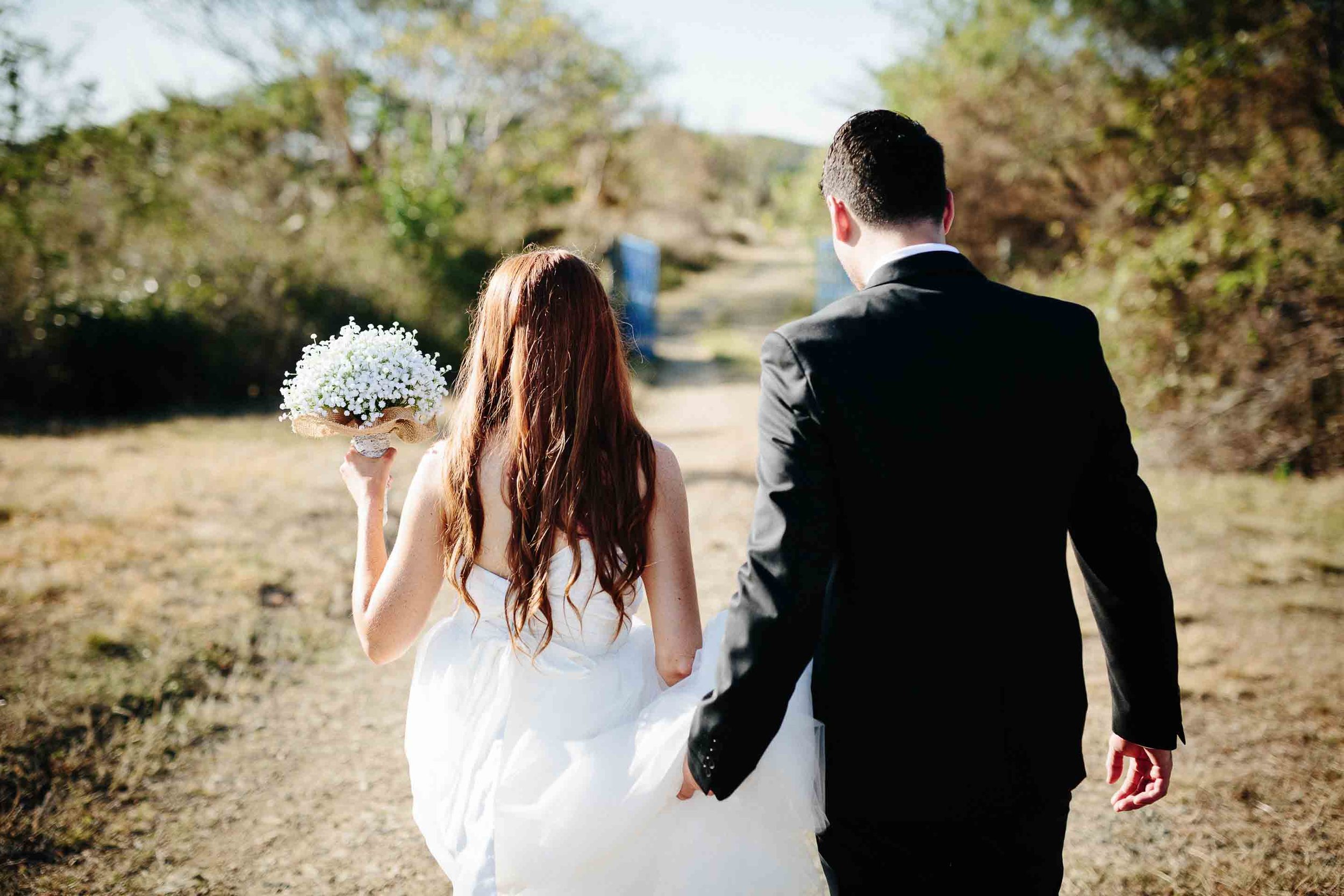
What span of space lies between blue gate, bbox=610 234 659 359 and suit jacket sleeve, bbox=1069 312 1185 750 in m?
10.8

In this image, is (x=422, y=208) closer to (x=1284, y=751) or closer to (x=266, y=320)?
(x=266, y=320)

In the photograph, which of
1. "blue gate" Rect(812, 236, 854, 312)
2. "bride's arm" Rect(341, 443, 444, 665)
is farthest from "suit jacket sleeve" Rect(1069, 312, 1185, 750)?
"blue gate" Rect(812, 236, 854, 312)

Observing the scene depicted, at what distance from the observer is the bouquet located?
2129 mm

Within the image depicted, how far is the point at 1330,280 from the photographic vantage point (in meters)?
6.41

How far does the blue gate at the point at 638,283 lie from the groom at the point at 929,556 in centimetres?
1076

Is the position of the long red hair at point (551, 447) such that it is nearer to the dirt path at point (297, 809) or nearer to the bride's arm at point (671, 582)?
the bride's arm at point (671, 582)

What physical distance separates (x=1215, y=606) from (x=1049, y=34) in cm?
1075

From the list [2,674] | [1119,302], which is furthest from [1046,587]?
[1119,302]

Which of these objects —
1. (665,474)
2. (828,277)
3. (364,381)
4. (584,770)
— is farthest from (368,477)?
(828,277)

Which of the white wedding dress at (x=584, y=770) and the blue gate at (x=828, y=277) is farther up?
the blue gate at (x=828, y=277)

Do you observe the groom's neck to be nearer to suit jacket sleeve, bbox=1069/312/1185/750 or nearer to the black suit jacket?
the black suit jacket

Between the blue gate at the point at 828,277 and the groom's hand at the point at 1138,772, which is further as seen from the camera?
the blue gate at the point at 828,277

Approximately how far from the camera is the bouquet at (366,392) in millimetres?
2129

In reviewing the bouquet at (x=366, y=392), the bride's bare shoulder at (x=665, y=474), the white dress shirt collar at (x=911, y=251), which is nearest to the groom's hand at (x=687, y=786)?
the bride's bare shoulder at (x=665, y=474)
